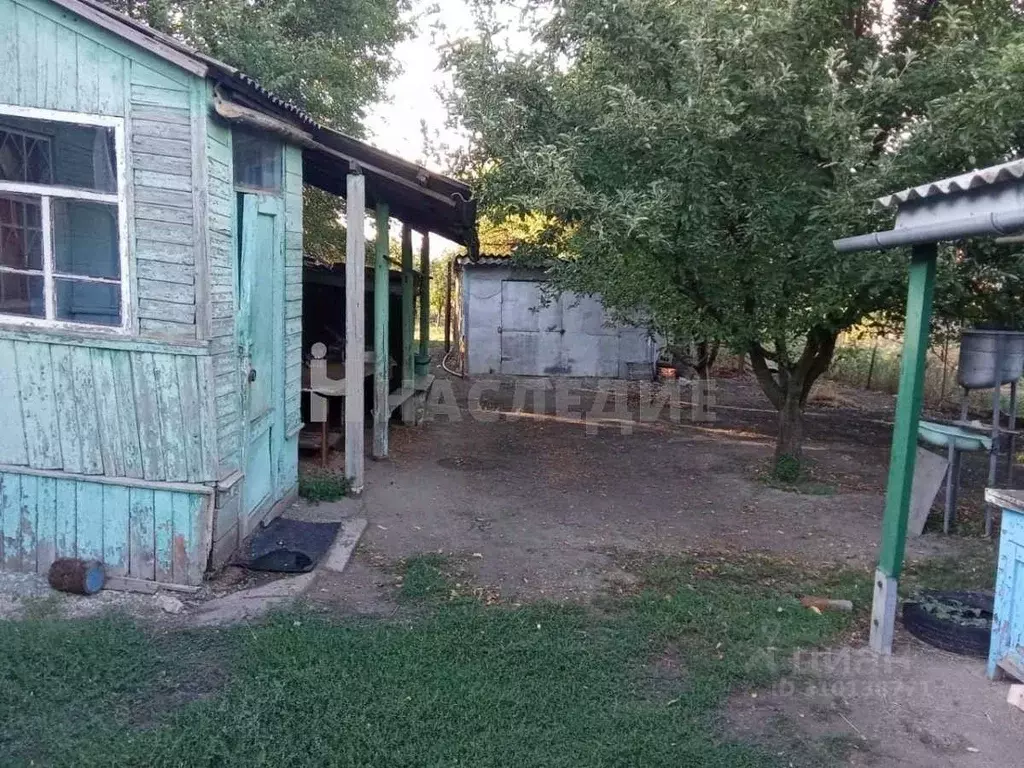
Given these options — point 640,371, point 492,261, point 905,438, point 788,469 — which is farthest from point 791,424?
point 492,261

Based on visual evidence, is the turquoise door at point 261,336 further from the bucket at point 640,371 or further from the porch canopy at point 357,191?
the bucket at point 640,371

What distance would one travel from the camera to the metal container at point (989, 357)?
22.1 ft

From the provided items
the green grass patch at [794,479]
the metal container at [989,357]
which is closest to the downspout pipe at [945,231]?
the metal container at [989,357]

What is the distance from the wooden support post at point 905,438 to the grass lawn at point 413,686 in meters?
0.33

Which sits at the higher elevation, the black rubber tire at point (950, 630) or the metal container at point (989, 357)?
the metal container at point (989, 357)

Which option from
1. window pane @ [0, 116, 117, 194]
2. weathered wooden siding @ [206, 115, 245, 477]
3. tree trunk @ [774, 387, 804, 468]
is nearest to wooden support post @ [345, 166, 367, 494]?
weathered wooden siding @ [206, 115, 245, 477]

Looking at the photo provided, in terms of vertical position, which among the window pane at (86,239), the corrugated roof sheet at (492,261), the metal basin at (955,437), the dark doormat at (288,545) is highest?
the corrugated roof sheet at (492,261)

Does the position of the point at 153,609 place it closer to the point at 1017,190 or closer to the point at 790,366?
the point at 1017,190

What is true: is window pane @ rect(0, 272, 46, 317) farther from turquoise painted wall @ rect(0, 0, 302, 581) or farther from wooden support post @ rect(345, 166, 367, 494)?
wooden support post @ rect(345, 166, 367, 494)

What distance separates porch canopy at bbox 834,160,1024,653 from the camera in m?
3.62

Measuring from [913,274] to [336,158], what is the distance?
4.86m

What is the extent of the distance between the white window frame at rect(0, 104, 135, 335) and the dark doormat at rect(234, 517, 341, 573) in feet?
5.54

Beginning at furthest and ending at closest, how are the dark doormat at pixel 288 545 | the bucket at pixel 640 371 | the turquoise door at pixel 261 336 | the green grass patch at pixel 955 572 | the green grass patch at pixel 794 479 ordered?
the bucket at pixel 640 371
the green grass patch at pixel 794 479
the green grass patch at pixel 955 572
the turquoise door at pixel 261 336
the dark doormat at pixel 288 545

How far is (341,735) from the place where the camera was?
3.35 meters
